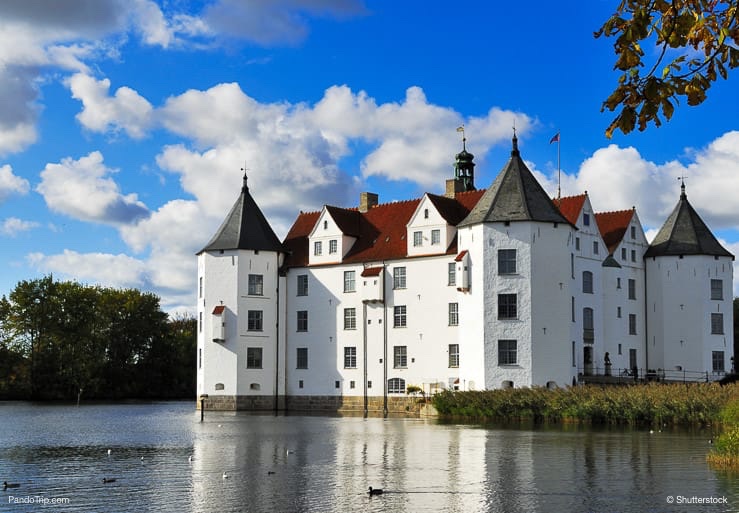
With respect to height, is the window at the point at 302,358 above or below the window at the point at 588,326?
below

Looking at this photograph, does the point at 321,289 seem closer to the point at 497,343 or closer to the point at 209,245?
the point at 209,245

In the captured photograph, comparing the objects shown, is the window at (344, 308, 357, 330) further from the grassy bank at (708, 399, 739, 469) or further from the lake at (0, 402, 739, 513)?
the grassy bank at (708, 399, 739, 469)

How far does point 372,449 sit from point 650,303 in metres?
37.9

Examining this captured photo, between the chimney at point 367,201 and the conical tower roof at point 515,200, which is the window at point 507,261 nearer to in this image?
the conical tower roof at point 515,200

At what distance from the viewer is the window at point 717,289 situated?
6159 cm

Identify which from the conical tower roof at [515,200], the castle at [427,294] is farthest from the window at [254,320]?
the conical tower roof at [515,200]

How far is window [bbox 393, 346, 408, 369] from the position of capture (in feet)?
191

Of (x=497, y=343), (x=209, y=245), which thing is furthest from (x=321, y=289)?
(x=497, y=343)

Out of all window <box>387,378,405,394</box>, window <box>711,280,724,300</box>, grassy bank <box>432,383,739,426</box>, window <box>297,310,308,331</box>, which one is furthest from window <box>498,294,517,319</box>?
window <box>711,280,724,300</box>

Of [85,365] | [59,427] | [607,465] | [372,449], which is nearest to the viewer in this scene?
[607,465]

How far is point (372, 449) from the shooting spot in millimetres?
29469

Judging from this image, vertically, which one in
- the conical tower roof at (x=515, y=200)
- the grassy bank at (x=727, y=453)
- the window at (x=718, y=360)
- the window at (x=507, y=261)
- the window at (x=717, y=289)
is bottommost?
the grassy bank at (x=727, y=453)

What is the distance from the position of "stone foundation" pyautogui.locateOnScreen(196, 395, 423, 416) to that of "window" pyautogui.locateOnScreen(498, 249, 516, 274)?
1012cm

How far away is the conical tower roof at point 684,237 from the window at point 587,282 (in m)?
6.75
